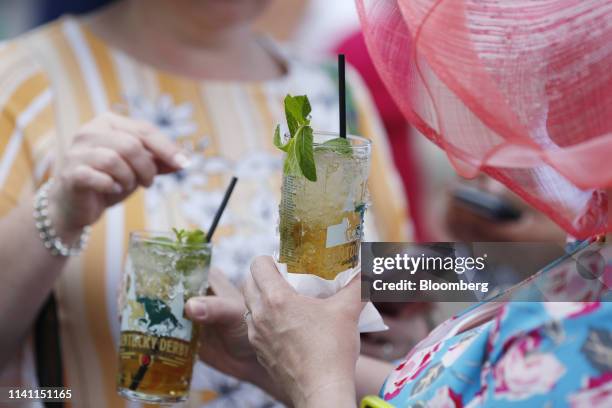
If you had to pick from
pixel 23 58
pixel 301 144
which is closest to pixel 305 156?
pixel 301 144

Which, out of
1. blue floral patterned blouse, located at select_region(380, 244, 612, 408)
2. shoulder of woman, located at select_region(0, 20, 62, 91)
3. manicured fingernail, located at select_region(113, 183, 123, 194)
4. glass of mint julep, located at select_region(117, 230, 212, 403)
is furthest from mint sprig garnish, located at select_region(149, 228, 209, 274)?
shoulder of woman, located at select_region(0, 20, 62, 91)

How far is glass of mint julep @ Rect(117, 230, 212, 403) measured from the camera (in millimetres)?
1292

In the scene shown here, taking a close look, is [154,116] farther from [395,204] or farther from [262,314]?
[262,314]

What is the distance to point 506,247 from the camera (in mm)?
1122

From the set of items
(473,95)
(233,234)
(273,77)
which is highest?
(273,77)

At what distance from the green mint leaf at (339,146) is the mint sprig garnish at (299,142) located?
3cm

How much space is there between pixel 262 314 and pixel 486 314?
0.27 meters

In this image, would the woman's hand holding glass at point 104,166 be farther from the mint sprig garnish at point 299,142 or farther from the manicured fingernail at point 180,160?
the mint sprig garnish at point 299,142

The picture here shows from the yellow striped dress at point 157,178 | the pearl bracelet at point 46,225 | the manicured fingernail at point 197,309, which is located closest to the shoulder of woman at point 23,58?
the yellow striped dress at point 157,178

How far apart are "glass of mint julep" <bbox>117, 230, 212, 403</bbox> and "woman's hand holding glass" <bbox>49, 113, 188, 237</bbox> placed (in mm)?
162

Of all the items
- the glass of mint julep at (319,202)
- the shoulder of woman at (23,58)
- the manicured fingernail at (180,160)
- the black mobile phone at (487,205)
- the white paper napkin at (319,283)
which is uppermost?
the shoulder of woman at (23,58)

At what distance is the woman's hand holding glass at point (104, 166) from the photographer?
57.2 inches

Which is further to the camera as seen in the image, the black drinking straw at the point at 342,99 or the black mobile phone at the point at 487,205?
the black mobile phone at the point at 487,205

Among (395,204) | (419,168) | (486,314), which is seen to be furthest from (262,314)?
(419,168)
